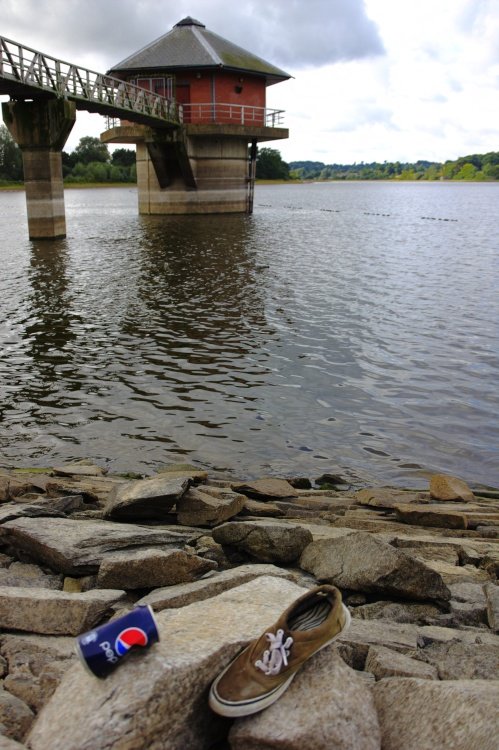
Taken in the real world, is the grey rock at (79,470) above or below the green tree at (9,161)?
below

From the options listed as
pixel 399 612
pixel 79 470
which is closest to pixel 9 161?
pixel 79 470

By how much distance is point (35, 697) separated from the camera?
3.00 meters

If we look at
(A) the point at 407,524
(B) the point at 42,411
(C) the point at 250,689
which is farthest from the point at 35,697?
(B) the point at 42,411

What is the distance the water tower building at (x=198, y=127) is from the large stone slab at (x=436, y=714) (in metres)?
45.6

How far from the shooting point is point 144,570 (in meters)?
4.25

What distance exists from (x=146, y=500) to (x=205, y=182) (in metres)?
45.5

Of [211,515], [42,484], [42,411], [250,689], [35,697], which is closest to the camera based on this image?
[250,689]

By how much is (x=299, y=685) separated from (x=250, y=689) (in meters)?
0.24

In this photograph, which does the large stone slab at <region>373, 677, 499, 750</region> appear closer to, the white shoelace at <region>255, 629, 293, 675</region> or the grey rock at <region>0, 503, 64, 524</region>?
the white shoelace at <region>255, 629, 293, 675</region>

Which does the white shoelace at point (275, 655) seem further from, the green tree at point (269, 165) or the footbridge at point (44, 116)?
the green tree at point (269, 165)

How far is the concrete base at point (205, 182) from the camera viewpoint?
47688 millimetres

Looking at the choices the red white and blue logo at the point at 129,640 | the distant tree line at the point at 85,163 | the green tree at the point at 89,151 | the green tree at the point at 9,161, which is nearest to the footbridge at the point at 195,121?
the red white and blue logo at the point at 129,640

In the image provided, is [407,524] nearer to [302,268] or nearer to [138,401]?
[138,401]

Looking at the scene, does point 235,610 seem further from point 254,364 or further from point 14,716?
point 254,364
